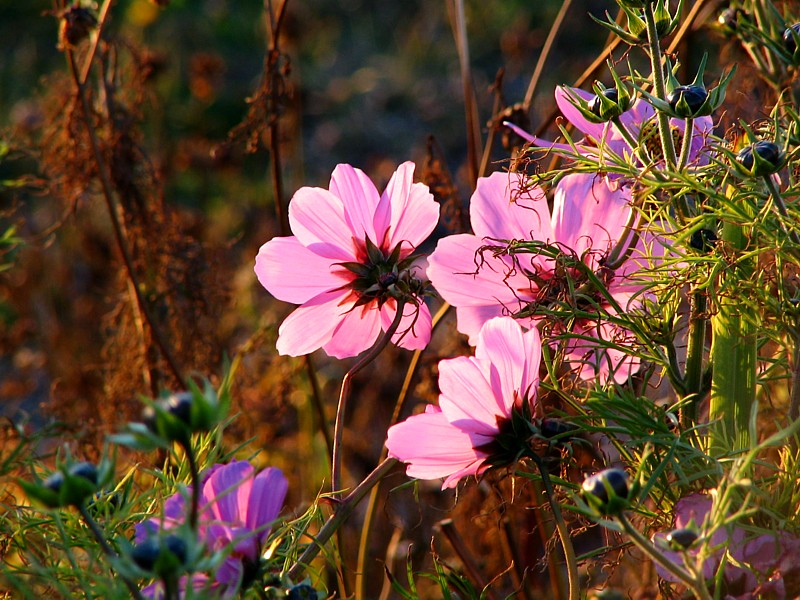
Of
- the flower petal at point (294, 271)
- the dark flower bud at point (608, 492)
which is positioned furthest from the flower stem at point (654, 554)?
the flower petal at point (294, 271)

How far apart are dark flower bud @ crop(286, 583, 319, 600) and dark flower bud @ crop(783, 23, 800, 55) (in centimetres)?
33

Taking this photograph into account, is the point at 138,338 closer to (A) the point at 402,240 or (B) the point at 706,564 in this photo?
(A) the point at 402,240

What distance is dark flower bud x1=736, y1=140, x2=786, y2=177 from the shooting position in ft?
1.21

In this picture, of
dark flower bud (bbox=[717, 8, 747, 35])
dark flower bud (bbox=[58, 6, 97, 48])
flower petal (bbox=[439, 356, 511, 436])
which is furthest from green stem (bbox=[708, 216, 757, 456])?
dark flower bud (bbox=[58, 6, 97, 48])

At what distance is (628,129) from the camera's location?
0.49 m

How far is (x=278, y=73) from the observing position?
2.74 ft

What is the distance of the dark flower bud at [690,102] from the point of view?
387mm

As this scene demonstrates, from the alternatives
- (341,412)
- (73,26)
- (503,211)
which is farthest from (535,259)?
(73,26)

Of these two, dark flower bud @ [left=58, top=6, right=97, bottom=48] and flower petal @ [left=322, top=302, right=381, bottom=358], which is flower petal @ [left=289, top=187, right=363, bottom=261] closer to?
flower petal @ [left=322, top=302, right=381, bottom=358]

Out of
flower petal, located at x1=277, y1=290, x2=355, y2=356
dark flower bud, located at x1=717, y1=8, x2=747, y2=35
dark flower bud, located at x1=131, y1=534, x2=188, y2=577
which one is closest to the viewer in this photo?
dark flower bud, located at x1=131, y1=534, x2=188, y2=577

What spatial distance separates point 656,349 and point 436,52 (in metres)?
2.52

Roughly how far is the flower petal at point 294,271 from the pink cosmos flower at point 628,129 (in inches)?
4.9

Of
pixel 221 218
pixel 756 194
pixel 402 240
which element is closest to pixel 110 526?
pixel 402 240

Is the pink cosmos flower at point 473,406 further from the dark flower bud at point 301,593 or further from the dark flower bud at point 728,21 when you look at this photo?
the dark flower bud at point 728,21
